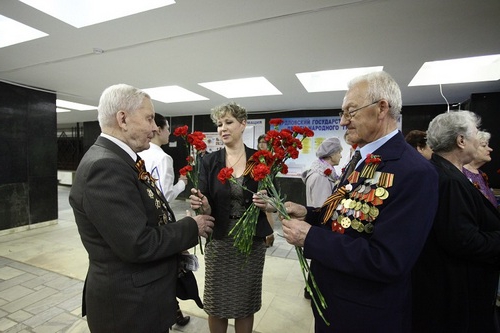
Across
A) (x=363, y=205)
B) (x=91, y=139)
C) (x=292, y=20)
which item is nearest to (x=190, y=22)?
(x=292, y=20)

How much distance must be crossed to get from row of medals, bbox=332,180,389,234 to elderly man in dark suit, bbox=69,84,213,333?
2.18 ft

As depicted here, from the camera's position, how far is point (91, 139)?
910 centimetres

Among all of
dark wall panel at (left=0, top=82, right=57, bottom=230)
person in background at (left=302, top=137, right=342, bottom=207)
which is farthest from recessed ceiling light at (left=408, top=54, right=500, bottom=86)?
dark wall panel at (left=0, top=82, right=57, bottom=230)

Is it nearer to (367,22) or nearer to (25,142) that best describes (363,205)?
(367,22)

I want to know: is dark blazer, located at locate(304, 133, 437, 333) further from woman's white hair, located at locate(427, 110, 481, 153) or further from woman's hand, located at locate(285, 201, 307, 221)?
woman's white hair, located at locate(427, 110, 481, 153)

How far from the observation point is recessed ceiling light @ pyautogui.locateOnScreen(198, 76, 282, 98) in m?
4.24

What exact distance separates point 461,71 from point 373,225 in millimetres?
3920

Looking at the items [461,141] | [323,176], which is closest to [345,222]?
[461,141]

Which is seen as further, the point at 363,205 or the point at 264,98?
the point at 264,98

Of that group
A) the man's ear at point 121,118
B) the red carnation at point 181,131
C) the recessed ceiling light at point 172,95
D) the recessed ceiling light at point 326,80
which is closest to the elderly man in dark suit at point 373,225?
the red carnation at point 181,131

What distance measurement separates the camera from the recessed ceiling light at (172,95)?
473cm

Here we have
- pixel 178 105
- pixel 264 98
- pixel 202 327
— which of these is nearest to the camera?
pixel 202 327

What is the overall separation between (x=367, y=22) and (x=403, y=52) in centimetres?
87

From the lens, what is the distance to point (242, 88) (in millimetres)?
4617
